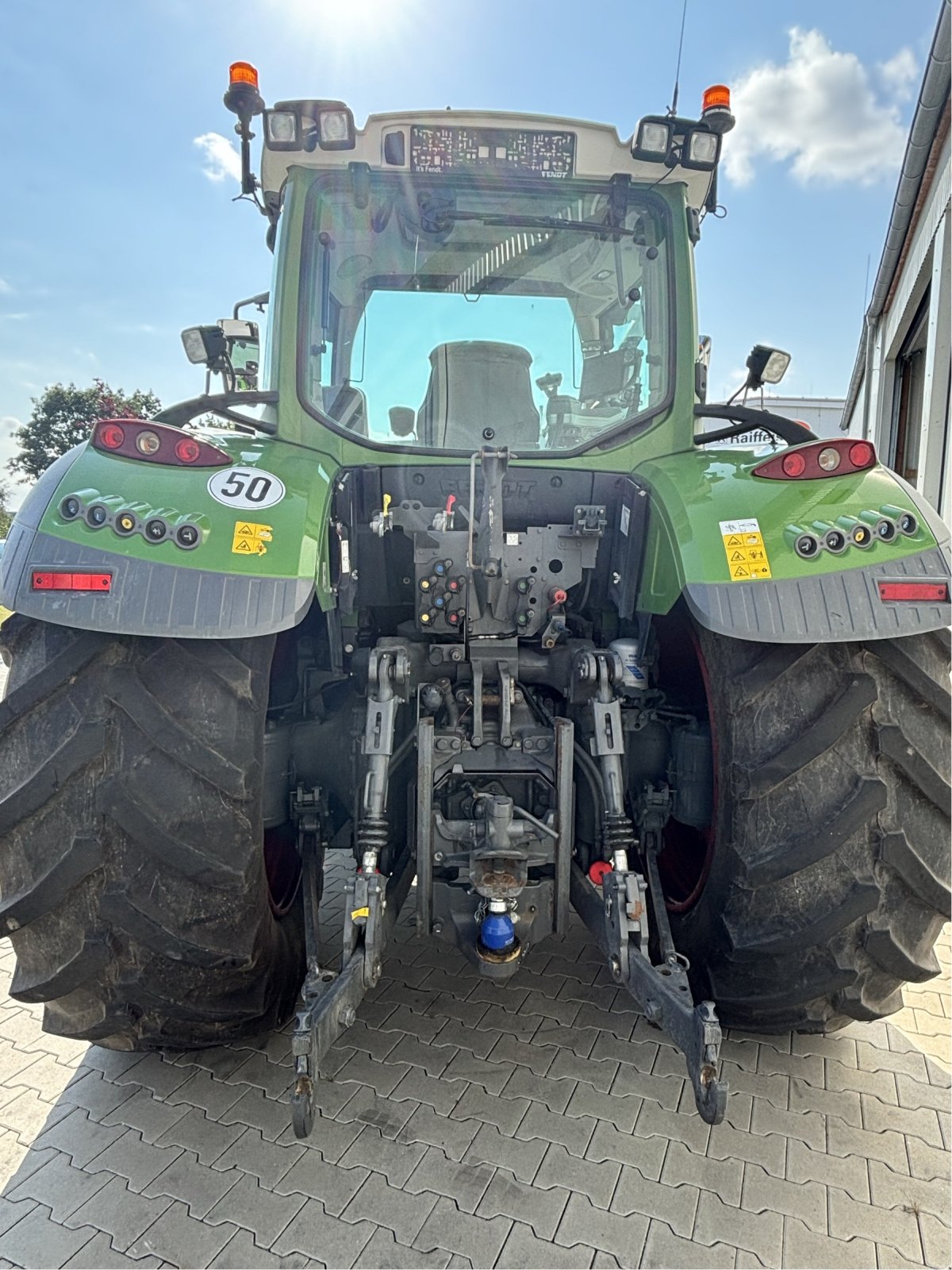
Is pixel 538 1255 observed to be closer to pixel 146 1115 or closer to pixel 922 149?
pixel 146 1115

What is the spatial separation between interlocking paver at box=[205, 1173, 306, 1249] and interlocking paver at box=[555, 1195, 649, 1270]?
634 mm

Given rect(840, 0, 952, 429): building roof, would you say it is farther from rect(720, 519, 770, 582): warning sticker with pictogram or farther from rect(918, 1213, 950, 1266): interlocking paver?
rect(918, 1213, 950, 1266): interlocking paver

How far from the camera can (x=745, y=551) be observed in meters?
2.03

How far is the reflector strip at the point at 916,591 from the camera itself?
197cm

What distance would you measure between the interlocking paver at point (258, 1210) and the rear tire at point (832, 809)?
4.14ft

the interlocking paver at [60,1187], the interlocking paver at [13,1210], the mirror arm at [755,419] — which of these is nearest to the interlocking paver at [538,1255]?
the interlocking paver at [60,1187]

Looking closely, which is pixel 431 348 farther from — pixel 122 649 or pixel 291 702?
pixel 122 649

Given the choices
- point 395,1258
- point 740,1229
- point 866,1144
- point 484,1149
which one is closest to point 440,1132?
point 484,1149

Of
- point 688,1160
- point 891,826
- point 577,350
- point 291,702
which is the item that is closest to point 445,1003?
point 688,1160

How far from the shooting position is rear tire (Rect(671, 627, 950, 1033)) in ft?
6.69

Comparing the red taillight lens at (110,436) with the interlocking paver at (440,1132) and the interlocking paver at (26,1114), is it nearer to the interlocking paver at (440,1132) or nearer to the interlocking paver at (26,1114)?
the interlocking paver at (26,1114)

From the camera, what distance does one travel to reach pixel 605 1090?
236cm

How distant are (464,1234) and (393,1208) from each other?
187mm

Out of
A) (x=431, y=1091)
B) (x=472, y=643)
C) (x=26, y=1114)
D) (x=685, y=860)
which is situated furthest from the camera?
(x=685, y=860)
